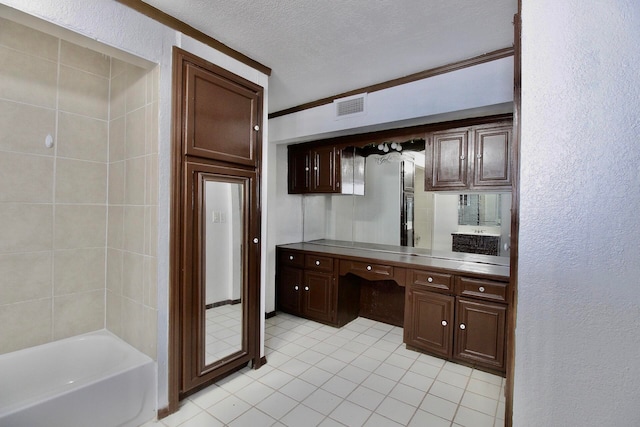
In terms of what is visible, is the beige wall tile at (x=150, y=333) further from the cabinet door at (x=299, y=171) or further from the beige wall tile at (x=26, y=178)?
the cabinet door at (x=299, y=171)

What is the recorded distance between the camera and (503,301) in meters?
2.24

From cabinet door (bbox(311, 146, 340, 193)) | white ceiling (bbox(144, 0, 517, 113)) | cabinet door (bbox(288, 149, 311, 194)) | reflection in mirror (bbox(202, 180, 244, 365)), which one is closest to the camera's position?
white ceiling (bbox(144, 0, 517, 113))

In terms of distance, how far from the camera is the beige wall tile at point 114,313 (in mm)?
2127

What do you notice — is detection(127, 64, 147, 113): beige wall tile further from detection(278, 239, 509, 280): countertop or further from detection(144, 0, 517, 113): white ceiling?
detection(278, 239, 509, 280): countertop

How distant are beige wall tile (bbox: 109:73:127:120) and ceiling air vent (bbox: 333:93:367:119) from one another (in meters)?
1.81

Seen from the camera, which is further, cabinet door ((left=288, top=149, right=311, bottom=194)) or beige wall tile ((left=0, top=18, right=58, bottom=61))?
cabinet door ((left=288, top=149, right=311, bottom=194))

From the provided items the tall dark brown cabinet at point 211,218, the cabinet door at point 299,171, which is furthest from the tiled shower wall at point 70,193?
the cabinet door at point 299,171

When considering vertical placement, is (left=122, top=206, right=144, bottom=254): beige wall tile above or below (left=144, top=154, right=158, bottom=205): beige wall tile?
below

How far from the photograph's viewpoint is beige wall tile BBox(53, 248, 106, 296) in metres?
2.05

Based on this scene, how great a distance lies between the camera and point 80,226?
Answer: 2.13 metres

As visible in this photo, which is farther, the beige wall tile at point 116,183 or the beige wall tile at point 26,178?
the beige wall tile at point 116,183

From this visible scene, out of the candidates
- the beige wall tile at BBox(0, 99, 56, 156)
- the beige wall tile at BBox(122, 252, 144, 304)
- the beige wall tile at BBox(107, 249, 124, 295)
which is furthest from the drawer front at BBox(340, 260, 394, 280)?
the beige wall tile at BBox(0, 99, 56, 156)

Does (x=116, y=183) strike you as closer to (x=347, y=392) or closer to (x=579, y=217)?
(x=347, y=392)

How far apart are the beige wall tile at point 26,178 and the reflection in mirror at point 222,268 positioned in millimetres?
1091
